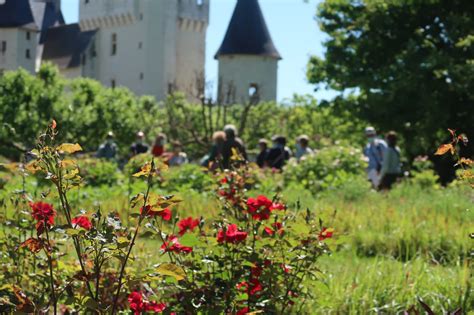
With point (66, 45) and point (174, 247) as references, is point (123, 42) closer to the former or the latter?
point (66, 45)

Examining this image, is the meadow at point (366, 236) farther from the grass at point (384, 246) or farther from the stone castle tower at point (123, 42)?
the stone castle tower at point (123, 42)

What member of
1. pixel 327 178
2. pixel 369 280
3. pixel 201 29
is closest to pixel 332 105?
pixel 327 178

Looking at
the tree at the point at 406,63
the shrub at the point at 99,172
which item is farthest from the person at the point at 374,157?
the tree at the point at 406,63

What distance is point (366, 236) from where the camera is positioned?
7922mm

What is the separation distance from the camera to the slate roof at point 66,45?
65.4m

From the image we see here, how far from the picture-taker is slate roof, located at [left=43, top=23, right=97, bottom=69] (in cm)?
6544

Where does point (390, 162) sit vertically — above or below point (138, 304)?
below

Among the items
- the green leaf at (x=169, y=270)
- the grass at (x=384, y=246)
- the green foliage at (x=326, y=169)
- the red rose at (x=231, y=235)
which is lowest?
the green foliage at (x=326, y=169)

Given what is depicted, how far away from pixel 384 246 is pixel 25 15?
202 feet

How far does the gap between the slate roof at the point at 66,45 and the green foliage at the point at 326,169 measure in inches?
2078

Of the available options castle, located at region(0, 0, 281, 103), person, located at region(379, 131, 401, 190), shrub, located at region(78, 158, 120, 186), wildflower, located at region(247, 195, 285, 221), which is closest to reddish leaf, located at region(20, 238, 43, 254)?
wildflower, located at region(247, 195, 285, 221)

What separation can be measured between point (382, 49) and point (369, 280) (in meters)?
19.6

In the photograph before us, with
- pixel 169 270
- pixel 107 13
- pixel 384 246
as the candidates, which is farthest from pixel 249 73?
pixel 169 270

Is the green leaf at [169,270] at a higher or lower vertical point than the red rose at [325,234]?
higher
